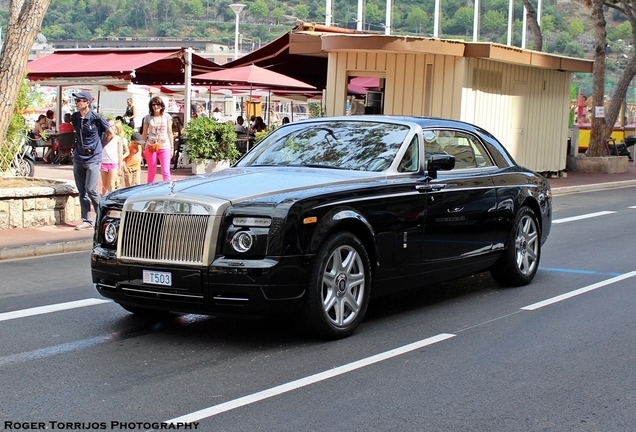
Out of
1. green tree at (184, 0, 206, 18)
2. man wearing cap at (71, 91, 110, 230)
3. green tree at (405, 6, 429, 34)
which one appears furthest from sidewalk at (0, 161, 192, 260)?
green tree at (184, 0, 206, 18)

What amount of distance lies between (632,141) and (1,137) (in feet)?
102

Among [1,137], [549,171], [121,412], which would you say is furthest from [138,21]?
[121,412]

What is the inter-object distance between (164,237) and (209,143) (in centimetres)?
1544

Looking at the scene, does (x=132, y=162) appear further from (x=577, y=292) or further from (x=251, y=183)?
(x=251, y=183)

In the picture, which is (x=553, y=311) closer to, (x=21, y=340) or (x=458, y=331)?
(x=458, y=331)

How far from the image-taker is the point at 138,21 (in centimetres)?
13862

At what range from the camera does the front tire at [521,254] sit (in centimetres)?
932

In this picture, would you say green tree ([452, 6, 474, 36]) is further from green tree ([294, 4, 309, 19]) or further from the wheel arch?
the wheel arch

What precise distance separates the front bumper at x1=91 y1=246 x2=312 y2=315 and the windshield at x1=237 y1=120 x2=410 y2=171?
158 centimetres

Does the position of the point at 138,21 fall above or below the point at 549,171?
above

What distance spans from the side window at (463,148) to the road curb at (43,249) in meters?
5.68

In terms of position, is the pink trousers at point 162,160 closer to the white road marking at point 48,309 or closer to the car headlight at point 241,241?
the white road marking at point 48,309

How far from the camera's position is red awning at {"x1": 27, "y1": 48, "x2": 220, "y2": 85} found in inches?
938

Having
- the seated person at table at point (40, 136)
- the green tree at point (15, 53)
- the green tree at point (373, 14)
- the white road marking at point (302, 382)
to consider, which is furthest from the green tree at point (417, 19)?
the white road marking at point (302, 382)
